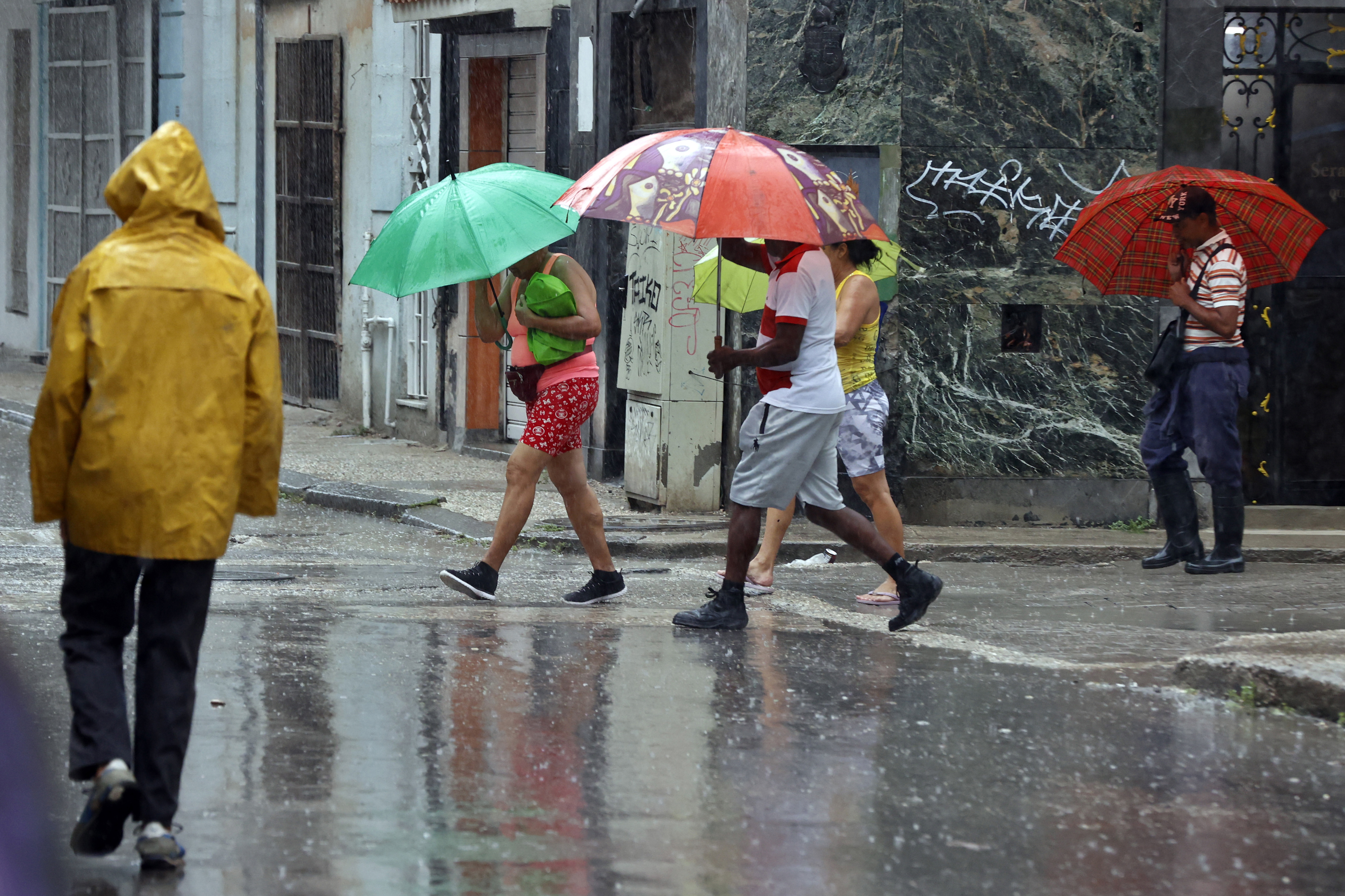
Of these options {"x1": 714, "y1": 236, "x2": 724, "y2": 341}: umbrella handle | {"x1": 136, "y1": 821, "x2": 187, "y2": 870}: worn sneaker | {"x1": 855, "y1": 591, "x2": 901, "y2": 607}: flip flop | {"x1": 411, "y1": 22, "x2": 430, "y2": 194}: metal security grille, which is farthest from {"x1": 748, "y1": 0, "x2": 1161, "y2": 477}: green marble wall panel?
{"x1": 136, "y1": 821, "x2": 187, "y2": 870}: worn sneaker

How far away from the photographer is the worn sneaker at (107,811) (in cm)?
397

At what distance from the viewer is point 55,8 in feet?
68.1

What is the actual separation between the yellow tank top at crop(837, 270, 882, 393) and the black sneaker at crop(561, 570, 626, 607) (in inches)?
51.5

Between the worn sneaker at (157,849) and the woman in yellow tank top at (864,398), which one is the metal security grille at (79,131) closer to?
the woman in yellow tank top at (864,398)

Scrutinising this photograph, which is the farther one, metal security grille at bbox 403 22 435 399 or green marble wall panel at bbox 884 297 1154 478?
metal security grille at bbox 403 22 435 399

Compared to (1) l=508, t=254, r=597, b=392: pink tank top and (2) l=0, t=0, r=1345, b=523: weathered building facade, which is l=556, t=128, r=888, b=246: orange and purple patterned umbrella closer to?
(1) l=508, t=254, r=597, b=392: pink tank top

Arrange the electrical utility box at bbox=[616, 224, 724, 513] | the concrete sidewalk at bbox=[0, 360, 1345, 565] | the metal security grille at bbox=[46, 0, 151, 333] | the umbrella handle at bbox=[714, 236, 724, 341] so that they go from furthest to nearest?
the metal security grille at bbox=[46, 0, 151, 333], the electrical utility box at bbox=[616, 224, 724, 513], the concrete sidewalk at bbox=[0, 360, 1345, 565], the umbrella handle at bbox=[714, 236, 724, 341]

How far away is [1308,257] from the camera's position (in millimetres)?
10680

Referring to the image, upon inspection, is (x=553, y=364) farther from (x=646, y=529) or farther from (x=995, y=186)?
(x=995, y=186)

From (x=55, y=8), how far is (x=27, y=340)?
3783 mm

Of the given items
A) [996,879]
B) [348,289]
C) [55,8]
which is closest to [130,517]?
[996,879]

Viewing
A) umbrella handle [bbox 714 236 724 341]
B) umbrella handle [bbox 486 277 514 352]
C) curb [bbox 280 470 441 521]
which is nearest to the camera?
umbrella handle [bbox 714 236 724 341]

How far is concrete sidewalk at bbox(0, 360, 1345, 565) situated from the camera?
9.66m

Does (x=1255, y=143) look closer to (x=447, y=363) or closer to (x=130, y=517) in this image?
(x=447, y=363)
